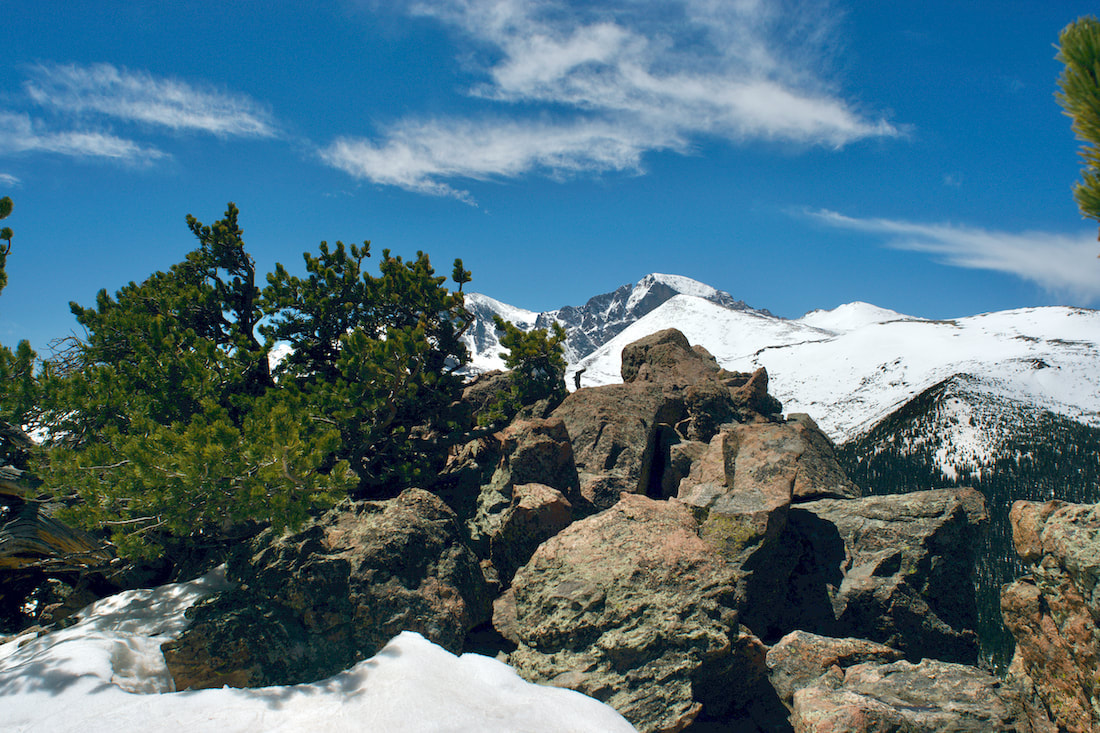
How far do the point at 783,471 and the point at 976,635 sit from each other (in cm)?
410

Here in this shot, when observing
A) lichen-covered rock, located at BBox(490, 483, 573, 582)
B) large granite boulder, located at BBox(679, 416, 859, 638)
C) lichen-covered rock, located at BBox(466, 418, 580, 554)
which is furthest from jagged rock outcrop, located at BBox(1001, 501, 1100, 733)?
lichen-covered rock, located at BBox(466, 418, 580, 554)

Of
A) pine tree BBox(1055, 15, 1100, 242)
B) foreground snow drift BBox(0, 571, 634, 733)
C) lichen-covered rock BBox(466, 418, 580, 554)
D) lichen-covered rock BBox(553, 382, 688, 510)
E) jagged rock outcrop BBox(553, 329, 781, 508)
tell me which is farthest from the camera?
jagged rock outcrop BBox(553, 329, 781, 508)

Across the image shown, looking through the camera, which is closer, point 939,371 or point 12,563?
point 12,563

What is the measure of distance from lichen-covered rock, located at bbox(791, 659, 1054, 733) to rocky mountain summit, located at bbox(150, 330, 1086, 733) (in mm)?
25

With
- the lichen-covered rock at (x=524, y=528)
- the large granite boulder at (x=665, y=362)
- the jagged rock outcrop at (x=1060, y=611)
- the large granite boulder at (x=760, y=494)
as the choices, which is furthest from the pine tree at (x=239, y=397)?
the jagged rock outcrop at (x=1060, y=611)

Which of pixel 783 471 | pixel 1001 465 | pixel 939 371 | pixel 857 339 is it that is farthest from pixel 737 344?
pixel 783 471

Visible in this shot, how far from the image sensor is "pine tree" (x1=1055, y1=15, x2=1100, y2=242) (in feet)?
11.7

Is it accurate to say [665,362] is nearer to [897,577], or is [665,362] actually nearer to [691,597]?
[897,577]

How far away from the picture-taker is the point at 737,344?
6068 inches

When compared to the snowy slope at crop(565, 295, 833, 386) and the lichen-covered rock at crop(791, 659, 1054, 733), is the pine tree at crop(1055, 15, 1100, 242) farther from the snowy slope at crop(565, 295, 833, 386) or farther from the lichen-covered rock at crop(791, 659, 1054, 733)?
the snowy slope at crop(565, 295, 833, 386)

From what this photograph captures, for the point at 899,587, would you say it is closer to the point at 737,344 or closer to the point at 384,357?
the point at 384,357

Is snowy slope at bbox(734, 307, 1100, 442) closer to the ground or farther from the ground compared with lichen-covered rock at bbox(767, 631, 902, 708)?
farther from the ground

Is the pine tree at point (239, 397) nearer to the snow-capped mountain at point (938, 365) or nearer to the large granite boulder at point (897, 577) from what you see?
the large granite boulder at point (897, 577)

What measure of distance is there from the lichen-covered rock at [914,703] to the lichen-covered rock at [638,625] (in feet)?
4.24
